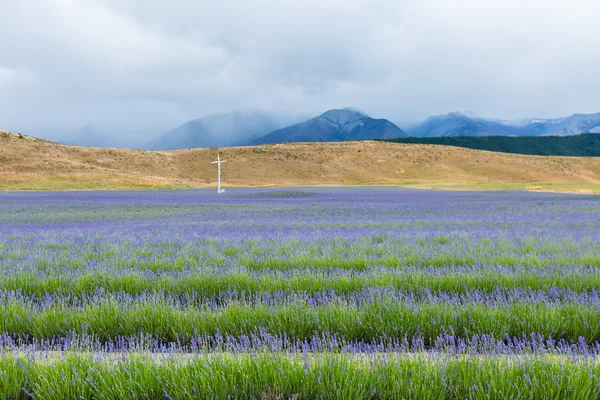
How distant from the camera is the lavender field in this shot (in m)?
2.86

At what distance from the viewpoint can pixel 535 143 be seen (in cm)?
17275

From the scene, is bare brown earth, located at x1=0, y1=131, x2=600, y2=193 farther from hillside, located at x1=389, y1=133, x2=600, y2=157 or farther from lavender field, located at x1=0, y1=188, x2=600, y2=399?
lavender field, located at x1=0, y1=188, x2=600, y2=399

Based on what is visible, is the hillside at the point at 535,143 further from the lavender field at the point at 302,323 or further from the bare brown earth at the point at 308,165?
the lavender field at the point at 302,323

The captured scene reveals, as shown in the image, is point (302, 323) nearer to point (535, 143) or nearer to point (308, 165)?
point (308, 165)

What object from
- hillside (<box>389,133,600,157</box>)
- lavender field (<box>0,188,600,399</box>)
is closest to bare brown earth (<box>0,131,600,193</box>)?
hillside (<box>389,133,600,157</box>)

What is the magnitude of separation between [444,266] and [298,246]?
3.36 m

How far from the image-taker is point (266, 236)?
11.6m

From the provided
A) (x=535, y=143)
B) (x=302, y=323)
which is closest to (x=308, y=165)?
(x=302, y=323)

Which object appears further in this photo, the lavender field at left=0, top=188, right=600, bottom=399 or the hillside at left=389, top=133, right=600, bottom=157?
the hillside at left=389, top=133, right=600, bottom=157

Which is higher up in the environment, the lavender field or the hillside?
the hillside

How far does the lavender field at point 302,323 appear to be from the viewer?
2859mm

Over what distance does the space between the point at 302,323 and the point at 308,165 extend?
96.5 m

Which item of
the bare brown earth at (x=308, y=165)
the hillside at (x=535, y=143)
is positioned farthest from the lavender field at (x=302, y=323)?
the hillside at (x=535, y=143)

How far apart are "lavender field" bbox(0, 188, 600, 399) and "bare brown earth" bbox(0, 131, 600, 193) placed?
70.3 metres
